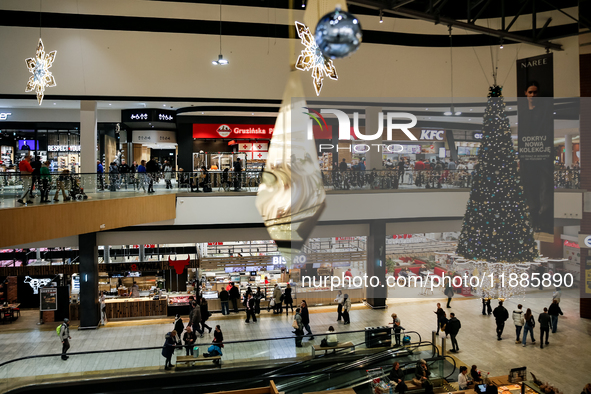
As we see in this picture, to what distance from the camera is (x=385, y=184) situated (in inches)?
568

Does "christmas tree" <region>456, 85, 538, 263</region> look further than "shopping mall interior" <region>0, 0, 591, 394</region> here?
No

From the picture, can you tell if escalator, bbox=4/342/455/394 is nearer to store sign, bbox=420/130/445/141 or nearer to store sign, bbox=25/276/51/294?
store sign, bbox=25/276/51/294

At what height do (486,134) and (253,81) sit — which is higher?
(253,81)

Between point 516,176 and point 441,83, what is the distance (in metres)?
8.74

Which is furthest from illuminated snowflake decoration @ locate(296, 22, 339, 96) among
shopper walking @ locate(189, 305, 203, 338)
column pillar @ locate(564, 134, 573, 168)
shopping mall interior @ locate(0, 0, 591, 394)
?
column pillar @ locate(564, 134, 573, 168)

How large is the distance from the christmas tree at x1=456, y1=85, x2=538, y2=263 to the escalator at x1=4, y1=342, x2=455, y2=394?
10.8 ft

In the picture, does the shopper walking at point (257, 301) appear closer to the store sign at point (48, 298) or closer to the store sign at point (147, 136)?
the store sign at point (48, 298)

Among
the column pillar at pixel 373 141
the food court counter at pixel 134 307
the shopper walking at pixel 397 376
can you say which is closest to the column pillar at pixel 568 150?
the column pillar at pixel 373 141

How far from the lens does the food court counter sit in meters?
14.7

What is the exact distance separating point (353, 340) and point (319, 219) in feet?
11.9

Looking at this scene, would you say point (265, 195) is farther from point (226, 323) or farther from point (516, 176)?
point (226, 323)

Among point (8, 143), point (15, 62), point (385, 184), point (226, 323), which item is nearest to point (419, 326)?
point (385, 184)

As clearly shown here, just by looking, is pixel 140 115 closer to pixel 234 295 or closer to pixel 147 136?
pixel 147 136

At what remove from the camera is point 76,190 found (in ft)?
36.6
